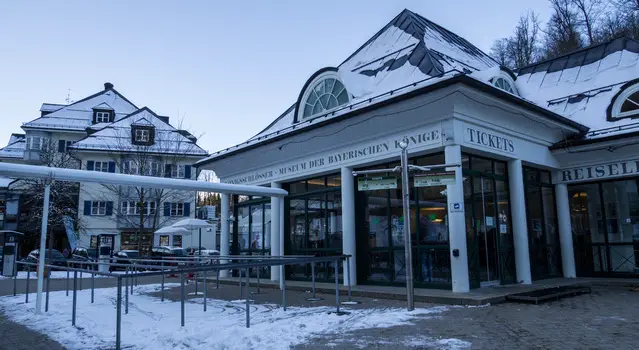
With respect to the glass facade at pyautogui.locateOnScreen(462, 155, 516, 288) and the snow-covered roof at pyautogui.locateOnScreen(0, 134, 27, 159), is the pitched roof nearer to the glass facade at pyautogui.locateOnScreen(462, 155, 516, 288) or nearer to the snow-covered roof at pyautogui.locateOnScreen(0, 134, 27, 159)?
the glass facade at pyautogui.locateOnScreen(462, 155, 516, 288)

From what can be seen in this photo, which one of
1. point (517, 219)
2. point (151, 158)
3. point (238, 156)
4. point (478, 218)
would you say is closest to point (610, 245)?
point (517, 219)

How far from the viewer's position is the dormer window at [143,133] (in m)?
36.8

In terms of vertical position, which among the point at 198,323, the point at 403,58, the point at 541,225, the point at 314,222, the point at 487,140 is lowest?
the point at 198,323

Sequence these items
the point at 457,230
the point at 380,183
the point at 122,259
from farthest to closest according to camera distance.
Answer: the point at 122,259 < the point at 457,230 < the point at 380,183

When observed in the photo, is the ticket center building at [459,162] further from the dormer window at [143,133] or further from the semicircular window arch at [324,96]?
the dormer window at [143,133]

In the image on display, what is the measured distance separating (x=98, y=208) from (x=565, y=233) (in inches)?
1407

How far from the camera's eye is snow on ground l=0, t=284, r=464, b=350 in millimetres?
6383

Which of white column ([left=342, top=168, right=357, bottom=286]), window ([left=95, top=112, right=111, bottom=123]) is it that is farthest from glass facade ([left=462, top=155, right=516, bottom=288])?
window ([left=95, top=112, right=111, bottom=123])

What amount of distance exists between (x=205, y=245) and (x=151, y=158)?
1146cm

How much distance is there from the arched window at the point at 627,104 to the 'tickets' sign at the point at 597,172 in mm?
1415

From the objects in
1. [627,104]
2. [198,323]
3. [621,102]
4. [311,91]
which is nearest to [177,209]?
[311,91]

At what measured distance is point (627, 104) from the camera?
13.3 meters

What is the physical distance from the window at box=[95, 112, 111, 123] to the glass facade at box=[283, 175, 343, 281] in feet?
118

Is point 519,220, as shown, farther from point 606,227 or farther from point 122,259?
point 122,259
